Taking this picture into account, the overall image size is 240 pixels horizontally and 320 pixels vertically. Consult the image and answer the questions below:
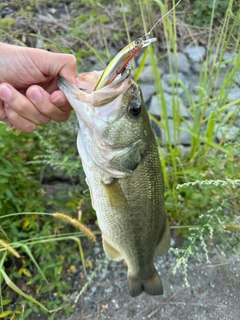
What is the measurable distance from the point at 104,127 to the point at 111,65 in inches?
11.0

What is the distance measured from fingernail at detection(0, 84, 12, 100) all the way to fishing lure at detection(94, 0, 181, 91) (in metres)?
0.50

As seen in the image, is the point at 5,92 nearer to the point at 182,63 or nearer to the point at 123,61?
the point at 123,61

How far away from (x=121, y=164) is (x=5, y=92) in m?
0.61

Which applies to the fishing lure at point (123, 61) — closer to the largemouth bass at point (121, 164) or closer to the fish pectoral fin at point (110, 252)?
the largemouth bass at point (121, 164)

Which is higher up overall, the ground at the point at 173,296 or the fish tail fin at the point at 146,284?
the fish tail fin at the point at 146,284

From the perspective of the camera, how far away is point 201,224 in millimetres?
1952

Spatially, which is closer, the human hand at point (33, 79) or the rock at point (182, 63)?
the human hand at point (33, 79)

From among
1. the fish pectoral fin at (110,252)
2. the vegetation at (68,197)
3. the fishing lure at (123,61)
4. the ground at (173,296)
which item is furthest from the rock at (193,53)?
the fishing lure at (123,61)

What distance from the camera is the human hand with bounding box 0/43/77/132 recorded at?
146 centimetres

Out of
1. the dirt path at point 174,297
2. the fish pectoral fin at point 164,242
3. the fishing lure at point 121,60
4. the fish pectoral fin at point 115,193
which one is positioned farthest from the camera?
the dirt path at point 174,297

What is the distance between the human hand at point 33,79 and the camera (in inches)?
57.6

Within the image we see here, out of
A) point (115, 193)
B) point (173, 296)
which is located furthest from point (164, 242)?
point (173, 296)

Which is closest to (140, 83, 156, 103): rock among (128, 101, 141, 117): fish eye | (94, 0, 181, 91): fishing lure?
(128, 101, 141, 117): fish eye

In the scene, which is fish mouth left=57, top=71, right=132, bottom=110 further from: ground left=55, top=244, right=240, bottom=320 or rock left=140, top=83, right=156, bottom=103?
rock left=140, top=83, right=156, bottom=103
